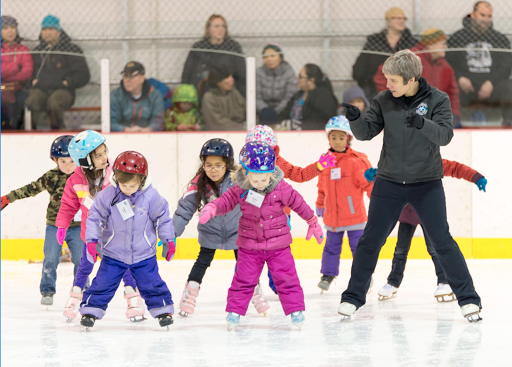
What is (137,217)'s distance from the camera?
3.91 meters

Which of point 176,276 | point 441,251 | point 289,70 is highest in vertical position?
point 289,70

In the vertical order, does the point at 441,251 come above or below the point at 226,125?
below

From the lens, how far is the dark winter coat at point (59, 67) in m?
7.29

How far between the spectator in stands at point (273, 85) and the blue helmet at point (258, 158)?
3.41 metres

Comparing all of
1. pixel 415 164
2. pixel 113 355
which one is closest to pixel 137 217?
pixel 113 355

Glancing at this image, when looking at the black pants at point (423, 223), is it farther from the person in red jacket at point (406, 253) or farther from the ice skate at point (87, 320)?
the ice skate at point (87, 320)

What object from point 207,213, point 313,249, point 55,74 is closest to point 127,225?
point 207,213

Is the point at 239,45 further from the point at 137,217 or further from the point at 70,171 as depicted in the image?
the point at 137,217

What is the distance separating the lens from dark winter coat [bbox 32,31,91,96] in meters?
7.29

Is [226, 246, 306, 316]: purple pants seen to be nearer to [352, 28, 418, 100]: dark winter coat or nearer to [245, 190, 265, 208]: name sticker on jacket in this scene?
[245, 190, 265, 208]: name sticker on jacket

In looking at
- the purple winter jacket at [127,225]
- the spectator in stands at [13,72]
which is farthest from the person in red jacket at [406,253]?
the spectator in stands at [13,72]

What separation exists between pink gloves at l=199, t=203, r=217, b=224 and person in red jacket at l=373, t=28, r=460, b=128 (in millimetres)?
3799

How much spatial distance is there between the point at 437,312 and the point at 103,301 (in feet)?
6.84

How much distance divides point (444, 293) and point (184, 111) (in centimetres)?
368
